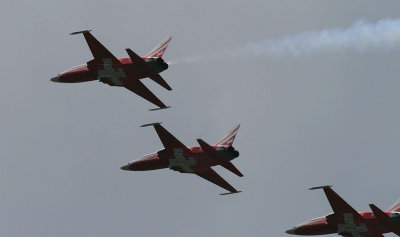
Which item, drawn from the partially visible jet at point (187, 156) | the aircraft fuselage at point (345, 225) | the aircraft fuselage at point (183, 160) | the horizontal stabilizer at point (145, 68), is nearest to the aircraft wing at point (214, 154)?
the partially visible jet at point (187, 156)

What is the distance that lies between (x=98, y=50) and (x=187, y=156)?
13.0 meters

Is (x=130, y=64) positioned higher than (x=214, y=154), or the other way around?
(x=130, y=64)

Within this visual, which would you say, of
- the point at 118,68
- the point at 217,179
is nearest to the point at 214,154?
the point at 217,179

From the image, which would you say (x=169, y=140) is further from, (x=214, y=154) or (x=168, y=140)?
(x=214, y=154)

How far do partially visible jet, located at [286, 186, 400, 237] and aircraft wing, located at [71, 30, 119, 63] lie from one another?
24.1 metres

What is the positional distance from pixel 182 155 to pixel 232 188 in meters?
8.66

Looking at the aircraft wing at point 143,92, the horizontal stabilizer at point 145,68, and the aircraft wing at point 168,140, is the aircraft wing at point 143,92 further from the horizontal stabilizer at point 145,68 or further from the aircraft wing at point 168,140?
the aircraft wing at point 168,140

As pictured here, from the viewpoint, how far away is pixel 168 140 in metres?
161

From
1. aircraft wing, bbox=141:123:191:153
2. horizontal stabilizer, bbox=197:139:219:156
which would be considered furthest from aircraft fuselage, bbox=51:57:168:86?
horizontal stabilizer, bbox=197:139:219:156

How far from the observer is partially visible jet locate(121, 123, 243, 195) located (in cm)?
15725

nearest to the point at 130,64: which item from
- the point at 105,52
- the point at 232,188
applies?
the point at 105,52

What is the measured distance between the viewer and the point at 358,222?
156375mm

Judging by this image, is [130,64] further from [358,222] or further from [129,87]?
[358,222]

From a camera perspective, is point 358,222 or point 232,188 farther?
point 232,188
